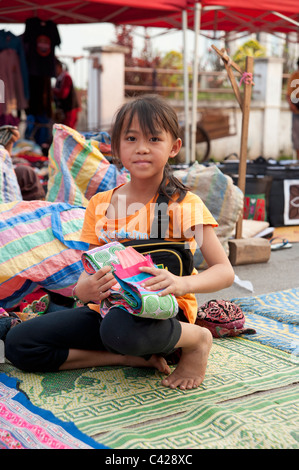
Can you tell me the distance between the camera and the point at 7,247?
2557 mm

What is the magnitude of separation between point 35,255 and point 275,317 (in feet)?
3.84

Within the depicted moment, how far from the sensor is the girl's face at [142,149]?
1.88 m

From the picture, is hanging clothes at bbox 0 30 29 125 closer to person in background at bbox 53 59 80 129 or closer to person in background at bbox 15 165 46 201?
person in background at bbox 53 59 80 129

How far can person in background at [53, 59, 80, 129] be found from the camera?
874 cm

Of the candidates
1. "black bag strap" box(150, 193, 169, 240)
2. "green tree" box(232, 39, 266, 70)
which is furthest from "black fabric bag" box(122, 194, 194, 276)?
"green tree" box(232, 39, 266, 70)

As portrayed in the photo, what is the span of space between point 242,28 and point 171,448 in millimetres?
8534

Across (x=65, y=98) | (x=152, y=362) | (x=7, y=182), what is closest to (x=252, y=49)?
(x=65, y=98)

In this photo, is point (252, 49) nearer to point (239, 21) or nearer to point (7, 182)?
point (239, 21)

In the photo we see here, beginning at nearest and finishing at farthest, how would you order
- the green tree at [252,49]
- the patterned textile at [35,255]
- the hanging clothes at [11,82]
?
the patterned textile at [35,255] → the hanging clothes at [11,82] → the green tree at [252,49]

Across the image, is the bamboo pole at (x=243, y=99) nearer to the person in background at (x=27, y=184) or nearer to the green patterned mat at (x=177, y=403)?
the person in background at (x=27, y=184)

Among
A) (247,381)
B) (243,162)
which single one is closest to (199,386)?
(247,381)

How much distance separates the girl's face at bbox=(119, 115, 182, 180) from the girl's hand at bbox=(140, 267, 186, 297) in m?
0.38

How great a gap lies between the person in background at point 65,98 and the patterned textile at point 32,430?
7.58 metres

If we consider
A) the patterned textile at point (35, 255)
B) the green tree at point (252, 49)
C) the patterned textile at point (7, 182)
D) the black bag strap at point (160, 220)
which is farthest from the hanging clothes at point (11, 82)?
the green tree at point (252, 49)
